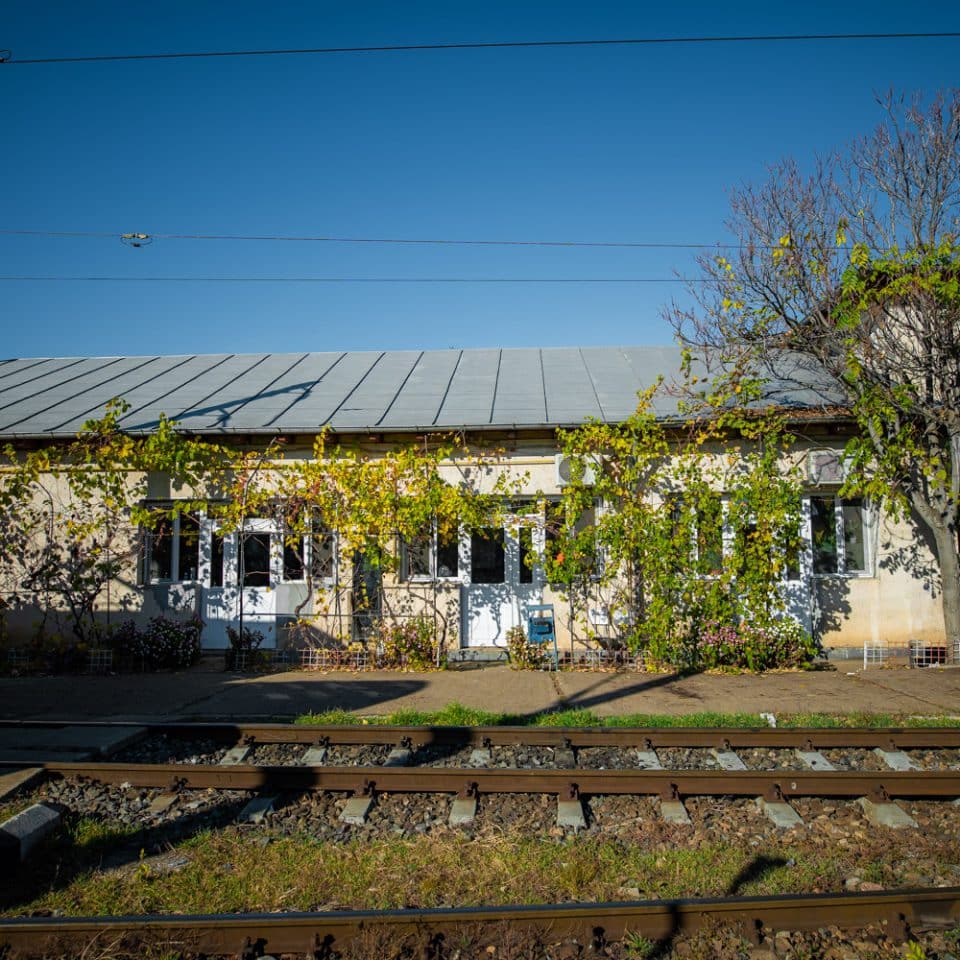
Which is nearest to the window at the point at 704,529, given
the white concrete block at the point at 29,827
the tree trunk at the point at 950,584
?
the tree trunk at the point at 950,584

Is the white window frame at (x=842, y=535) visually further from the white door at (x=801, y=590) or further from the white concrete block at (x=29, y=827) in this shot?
the white concrete block at (x=29, y=827)

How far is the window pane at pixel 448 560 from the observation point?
12.9 metres

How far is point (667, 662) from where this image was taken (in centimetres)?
1152

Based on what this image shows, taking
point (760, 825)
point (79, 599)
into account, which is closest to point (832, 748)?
point (760, 825)

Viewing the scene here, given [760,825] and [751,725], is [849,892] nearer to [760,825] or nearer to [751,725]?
[760,825]

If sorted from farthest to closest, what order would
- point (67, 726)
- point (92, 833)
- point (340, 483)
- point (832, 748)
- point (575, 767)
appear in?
point (340, 483)
point (67, 726)
point (832, 748)
point (575, 767)
point (92, 833)

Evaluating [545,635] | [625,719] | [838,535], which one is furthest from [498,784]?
[838,535]

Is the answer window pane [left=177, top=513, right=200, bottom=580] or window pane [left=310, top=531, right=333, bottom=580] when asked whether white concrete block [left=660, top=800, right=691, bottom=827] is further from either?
window pane [left=177, top=513, right=200, bottom=580]

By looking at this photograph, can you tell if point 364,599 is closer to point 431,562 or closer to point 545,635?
point 431,562

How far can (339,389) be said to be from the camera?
1499cm

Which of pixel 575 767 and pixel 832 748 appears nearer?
pixel 575 767

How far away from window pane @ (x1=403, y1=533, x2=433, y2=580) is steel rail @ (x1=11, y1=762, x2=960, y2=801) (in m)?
6.74

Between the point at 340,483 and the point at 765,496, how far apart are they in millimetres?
6329

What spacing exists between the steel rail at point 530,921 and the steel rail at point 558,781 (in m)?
1.81
